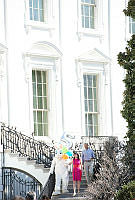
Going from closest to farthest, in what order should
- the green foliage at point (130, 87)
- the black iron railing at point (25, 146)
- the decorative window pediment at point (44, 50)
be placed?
the green foliage at point (130, 87)
the black iron railing at point (25, 146)
the decorative window pediment at point (44, 50)

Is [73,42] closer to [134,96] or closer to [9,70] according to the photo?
[9,70]

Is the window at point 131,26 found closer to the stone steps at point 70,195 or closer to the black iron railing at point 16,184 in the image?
the stone steps at point 70,195

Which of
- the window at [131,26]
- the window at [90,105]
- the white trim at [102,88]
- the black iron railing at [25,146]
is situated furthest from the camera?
the window at [131,26]

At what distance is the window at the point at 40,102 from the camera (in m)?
32.7

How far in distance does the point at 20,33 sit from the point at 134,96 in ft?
26.6

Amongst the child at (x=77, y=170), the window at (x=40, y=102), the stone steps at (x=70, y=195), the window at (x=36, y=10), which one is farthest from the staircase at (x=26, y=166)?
the window at (x=36, y=10)

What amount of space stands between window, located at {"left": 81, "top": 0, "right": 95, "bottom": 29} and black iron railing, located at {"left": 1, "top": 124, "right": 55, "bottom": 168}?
21.7 feet

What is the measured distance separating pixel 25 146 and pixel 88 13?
25.9 feet

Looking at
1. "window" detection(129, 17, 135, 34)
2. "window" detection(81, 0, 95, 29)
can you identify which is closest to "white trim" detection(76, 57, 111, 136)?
"window" detection(81, 0, 95, 29)

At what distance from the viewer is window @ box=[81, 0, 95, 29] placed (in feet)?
114

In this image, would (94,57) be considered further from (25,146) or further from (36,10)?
(25,146)

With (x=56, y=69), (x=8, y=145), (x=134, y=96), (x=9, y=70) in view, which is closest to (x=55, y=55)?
(x=56, y=69)

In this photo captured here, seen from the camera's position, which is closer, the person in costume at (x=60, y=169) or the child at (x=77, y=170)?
the person in costume at (x=60, y=169)

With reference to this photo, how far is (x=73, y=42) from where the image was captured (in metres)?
34.2
